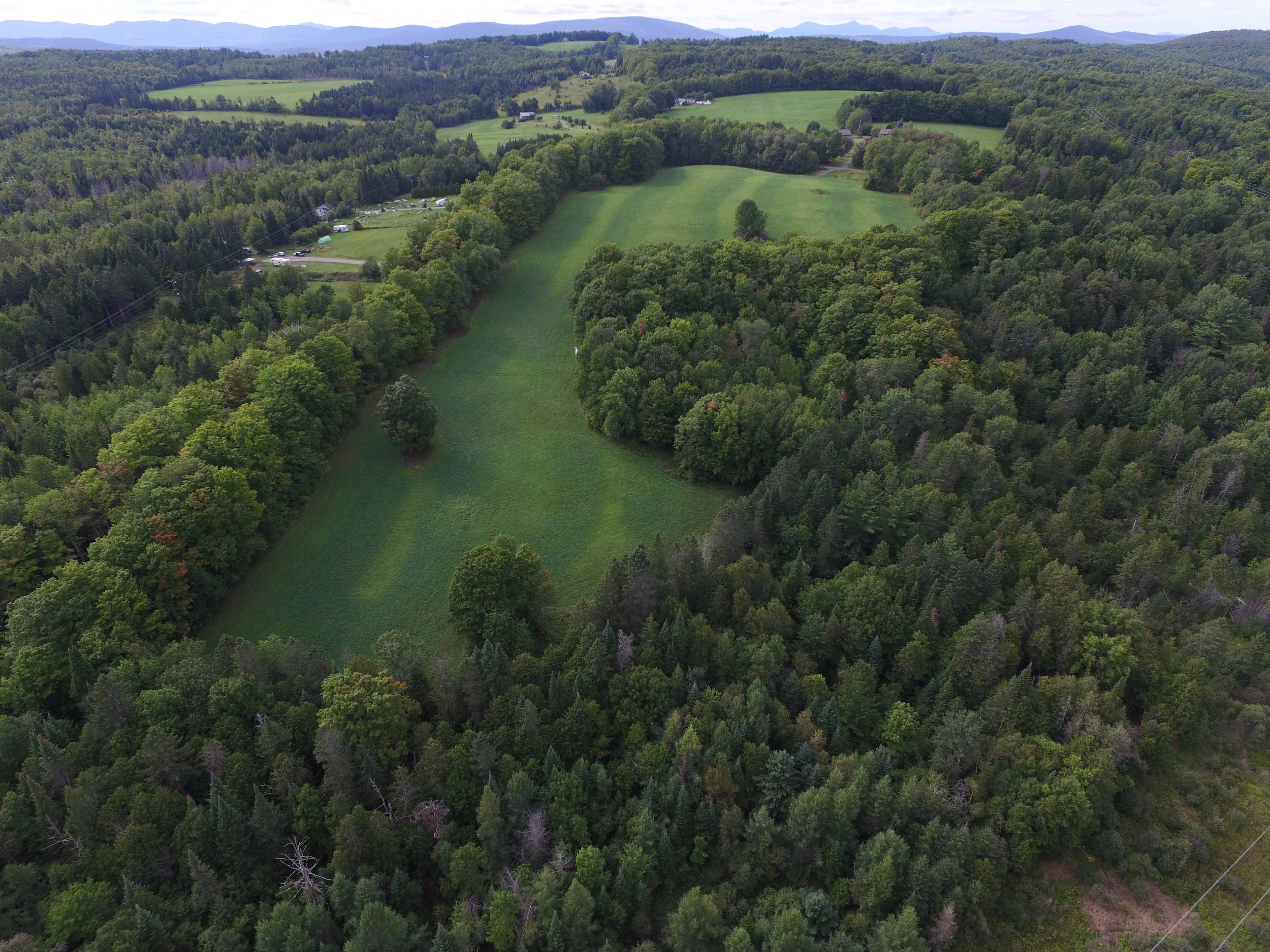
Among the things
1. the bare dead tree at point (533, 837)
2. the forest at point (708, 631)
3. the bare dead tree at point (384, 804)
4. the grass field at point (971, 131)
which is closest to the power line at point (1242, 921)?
the forest at point (708, 631)

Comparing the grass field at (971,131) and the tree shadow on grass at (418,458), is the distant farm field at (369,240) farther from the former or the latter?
the grass field at (971,131)

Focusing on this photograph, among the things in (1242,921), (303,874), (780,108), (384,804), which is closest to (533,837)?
(384,804)

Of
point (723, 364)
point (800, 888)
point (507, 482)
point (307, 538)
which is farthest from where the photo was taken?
point (723, 364)

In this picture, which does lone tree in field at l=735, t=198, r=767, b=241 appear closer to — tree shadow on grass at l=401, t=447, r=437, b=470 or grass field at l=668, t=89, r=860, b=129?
tree shadow on grass at l=401, t=447, r=437, b=470

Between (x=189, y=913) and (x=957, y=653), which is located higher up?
(x=957, y=653)

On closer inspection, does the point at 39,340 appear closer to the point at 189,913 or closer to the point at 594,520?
the point at 594,520

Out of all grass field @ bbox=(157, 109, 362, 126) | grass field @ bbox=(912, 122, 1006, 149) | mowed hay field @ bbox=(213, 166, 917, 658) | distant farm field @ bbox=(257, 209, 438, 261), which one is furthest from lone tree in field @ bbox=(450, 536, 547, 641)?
grass field @ bbox=(157, 109, 362, 126)

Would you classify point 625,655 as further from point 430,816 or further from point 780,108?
point 780,108

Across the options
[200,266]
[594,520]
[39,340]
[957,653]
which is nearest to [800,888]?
[957,653]
